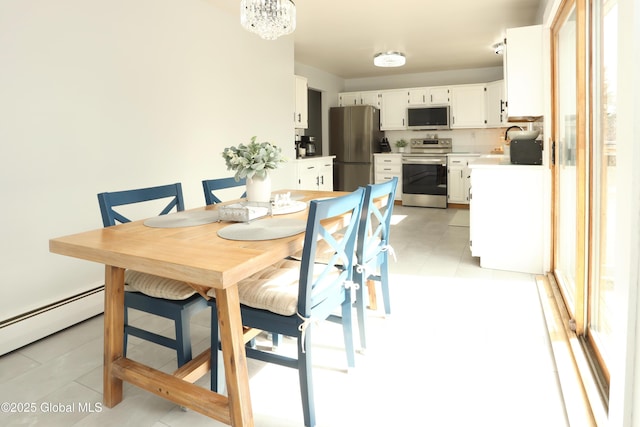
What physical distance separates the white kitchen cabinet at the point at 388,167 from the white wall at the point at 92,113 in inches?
146

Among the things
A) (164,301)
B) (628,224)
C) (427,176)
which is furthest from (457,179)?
(628,224)

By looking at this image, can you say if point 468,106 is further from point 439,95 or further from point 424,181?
point 424,181

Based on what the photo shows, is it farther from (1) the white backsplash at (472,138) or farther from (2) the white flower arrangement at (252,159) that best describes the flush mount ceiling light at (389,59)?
(2) the white flower arrangement at (252,159)

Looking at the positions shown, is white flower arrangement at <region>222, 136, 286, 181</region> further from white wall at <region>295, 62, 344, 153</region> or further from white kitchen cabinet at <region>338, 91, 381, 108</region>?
white kitchen cabinet at <region>338, 91, 381, 108</region>

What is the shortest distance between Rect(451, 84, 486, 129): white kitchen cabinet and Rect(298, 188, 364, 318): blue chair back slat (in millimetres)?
5748

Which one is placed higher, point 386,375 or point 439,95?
point 439,95

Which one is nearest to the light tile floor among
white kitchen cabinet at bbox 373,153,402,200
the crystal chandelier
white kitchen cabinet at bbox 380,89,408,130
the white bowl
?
the white bowl

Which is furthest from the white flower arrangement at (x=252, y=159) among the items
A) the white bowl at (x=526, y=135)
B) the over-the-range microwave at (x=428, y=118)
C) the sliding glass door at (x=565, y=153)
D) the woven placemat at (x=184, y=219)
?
the over-the-range microwave at (x=428, y=118)

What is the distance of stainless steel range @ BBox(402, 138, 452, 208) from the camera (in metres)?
6.87

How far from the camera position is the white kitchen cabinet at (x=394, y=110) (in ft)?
24.1

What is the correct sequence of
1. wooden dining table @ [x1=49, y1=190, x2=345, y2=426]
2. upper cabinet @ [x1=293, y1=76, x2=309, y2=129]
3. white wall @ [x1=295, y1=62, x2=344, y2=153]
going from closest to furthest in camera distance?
wooden dining table @ [x1=49, y1=190, x2=345, y2=426] → upper cabinet @ [x1=293, y1=76, x2=309, y2=129] → white wall @ [x1=295, y1=62, x2=344, y2=153]

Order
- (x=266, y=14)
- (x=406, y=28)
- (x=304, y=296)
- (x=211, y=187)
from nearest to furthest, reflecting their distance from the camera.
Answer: (x=304, y=296), (x=266, y=14), (x=211, y=187), (x=406, y=28)

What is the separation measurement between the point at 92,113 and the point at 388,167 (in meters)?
5.27

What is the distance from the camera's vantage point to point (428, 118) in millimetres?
7148
